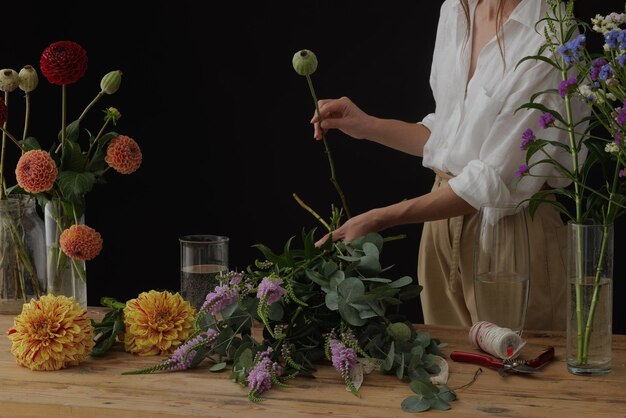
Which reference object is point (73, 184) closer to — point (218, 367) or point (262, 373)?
point (218, 367)

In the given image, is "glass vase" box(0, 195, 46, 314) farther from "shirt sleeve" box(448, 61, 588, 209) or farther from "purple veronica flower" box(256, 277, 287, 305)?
"shirt sleeve" box(448, 61, 588, 209)

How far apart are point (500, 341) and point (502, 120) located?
70 centimetres

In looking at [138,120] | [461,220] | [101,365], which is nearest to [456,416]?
[101,365]

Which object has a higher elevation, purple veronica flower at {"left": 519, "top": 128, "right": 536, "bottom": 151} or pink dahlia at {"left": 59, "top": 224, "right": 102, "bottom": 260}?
purple veronica flower at {"left": 519, "top": 128, "right": 536, "bottom": 151}

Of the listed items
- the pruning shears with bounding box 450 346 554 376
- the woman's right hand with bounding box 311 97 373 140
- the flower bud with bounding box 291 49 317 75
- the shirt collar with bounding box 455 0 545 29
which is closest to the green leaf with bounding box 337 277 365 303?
the pruning shears with bounding box 450 346 554 376

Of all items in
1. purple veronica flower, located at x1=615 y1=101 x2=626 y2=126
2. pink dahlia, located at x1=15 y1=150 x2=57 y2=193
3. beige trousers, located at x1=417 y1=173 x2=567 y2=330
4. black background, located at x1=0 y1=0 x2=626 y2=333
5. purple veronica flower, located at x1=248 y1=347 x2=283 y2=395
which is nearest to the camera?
purple veronica flower, located at x1=615 y1=101 x2=626 y2=126

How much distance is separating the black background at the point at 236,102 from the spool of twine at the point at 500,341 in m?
2.14

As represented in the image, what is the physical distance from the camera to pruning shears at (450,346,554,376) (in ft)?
5.74

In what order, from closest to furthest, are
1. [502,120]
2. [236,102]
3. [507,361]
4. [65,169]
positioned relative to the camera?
[507,361] < [65,169] < [502,120] < [236,102]

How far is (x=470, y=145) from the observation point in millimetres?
2414

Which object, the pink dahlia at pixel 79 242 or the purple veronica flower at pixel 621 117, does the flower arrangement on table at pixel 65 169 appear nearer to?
the pink dahlia at pixel 79 242

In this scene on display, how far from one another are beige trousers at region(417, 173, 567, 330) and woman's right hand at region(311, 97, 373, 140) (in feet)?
0.82

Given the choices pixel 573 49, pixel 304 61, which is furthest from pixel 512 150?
pixel 573 49

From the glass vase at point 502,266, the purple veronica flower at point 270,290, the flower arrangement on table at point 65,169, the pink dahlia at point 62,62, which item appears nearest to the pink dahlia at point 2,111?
the flower arrangement on table at point 65,169
